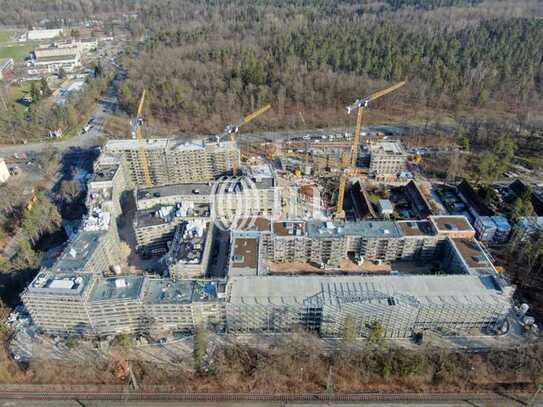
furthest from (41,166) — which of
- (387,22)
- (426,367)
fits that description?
(387,22)

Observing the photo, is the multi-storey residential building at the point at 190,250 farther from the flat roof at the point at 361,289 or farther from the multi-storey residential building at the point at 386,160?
the multi-storey residential building at the point at 386,160

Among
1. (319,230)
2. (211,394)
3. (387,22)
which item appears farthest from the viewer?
(387,22)

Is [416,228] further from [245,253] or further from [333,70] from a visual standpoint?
[333,70]

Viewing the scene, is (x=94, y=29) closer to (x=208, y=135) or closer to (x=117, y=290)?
(x=208, y=135)

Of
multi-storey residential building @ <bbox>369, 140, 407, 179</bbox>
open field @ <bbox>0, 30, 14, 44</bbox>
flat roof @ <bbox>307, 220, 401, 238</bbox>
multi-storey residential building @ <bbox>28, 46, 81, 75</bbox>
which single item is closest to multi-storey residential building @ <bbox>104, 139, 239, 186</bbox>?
flat roof @ <bbox>307, 220, 401, 238</bbox>

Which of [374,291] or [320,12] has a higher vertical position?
[320,12]

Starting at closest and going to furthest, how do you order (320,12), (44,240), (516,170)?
(44,240) → (516,170) → (320,12)
